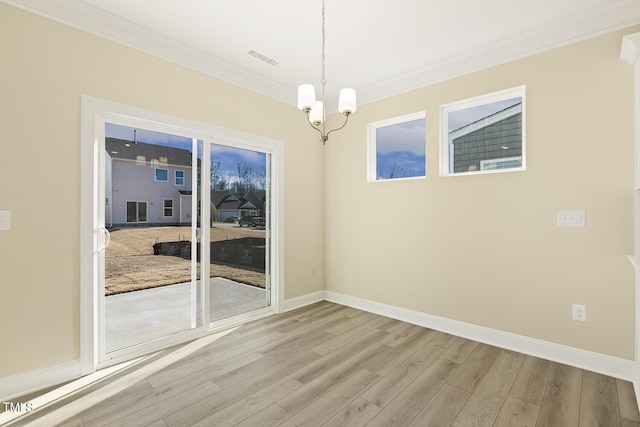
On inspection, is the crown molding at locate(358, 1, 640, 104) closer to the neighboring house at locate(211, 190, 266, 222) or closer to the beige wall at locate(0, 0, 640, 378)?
the beige wall at locate(0, 0, 640, 378)

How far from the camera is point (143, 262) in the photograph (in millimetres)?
2928

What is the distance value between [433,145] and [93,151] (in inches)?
131

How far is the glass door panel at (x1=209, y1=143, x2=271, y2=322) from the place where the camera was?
11.3 feet

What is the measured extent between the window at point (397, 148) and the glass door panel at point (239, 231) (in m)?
1.44

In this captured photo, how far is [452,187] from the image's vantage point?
3.33 metres

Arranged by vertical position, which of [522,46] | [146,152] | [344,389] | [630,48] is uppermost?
[522,46]

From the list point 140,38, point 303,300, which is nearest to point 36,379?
point 303,300

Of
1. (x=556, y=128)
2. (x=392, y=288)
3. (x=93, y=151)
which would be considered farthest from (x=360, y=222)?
(x=93, y=151)

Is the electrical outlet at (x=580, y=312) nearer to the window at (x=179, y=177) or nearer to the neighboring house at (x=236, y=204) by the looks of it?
the neighboring house at (x=236, y=204)

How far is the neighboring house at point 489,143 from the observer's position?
304cm

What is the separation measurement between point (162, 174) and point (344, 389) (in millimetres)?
2577

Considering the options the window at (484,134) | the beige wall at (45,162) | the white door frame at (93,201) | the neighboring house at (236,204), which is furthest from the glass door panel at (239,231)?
the window at (484,134)

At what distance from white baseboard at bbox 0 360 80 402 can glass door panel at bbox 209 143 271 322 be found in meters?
1.29

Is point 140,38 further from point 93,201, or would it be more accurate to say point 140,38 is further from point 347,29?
point 347,29
